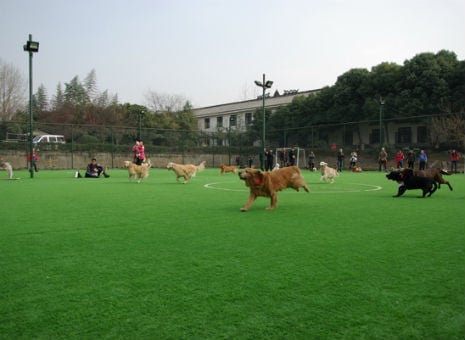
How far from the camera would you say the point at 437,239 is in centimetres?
567

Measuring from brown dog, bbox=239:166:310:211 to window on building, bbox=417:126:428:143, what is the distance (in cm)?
3339

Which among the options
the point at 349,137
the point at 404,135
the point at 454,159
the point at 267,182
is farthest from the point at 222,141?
the point at 267,182

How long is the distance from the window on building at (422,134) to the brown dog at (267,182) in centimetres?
3339

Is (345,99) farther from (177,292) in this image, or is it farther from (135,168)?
(177,292)

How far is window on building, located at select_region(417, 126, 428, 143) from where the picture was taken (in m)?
39.0

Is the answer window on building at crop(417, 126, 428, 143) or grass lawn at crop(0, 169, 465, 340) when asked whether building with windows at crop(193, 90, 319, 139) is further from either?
grass lawn at crop(0, 169, 465, 340)

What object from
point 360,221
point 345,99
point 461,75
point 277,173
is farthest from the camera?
point 345,99

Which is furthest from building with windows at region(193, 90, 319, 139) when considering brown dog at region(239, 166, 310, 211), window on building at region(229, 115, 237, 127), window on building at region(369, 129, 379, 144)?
brown dog at region(239, 166, 310, 211)

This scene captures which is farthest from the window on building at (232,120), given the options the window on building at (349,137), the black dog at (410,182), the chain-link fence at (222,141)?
the black dog at (410,182)

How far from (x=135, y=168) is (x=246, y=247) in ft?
48.3

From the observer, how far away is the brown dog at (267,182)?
862 centimetres

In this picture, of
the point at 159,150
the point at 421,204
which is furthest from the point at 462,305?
the point at 159,150

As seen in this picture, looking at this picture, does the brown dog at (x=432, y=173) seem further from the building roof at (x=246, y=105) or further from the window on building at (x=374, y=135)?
the building roof at (x=246, y=105)

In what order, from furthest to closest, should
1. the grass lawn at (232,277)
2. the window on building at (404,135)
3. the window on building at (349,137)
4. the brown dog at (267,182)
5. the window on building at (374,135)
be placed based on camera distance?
the window on building at (374,135)
the window on building at (349,137)
the window on building at (404,135)
the brown dog at (267,182)
the grass lawn at (232,277)
